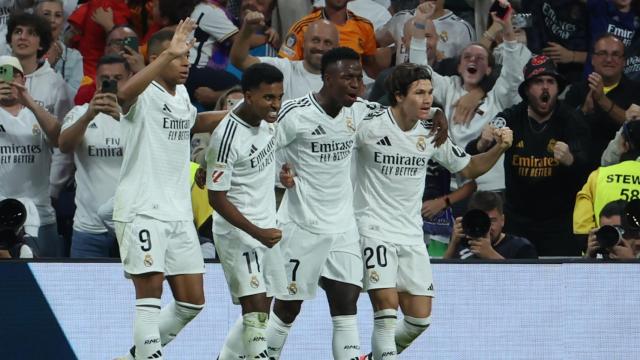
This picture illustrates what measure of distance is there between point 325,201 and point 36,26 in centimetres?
411

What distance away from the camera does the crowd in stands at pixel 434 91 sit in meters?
12.3

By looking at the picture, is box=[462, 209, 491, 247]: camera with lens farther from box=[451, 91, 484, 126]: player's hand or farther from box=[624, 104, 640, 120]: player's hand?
box=[624, 104, 640, 120]: player's hand

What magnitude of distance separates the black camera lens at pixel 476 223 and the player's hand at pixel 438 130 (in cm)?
87

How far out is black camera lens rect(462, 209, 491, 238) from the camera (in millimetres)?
11516

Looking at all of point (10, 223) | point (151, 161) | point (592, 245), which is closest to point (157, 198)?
point (151, 161)

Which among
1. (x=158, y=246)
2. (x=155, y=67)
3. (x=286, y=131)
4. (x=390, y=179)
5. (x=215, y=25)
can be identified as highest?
(x=155, y=67)

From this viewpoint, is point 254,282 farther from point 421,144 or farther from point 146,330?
point 421,144

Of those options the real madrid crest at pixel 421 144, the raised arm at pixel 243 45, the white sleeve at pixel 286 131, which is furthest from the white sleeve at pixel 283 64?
the white sleeve at pixel 286 131

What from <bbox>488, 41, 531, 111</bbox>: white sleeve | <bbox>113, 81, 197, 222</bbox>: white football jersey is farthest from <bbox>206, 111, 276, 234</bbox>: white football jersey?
<bbox>488, 41, 531, 111</bbox>: white sleeve

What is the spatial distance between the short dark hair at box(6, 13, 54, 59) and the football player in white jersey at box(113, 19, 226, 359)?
3633mm

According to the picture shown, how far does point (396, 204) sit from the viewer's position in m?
10.7

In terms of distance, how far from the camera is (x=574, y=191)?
13273 millimetres

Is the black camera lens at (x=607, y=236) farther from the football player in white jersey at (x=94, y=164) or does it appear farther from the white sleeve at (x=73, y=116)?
the white sleeve at (x=73, y=116)

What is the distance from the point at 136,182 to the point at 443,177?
3.90 m
